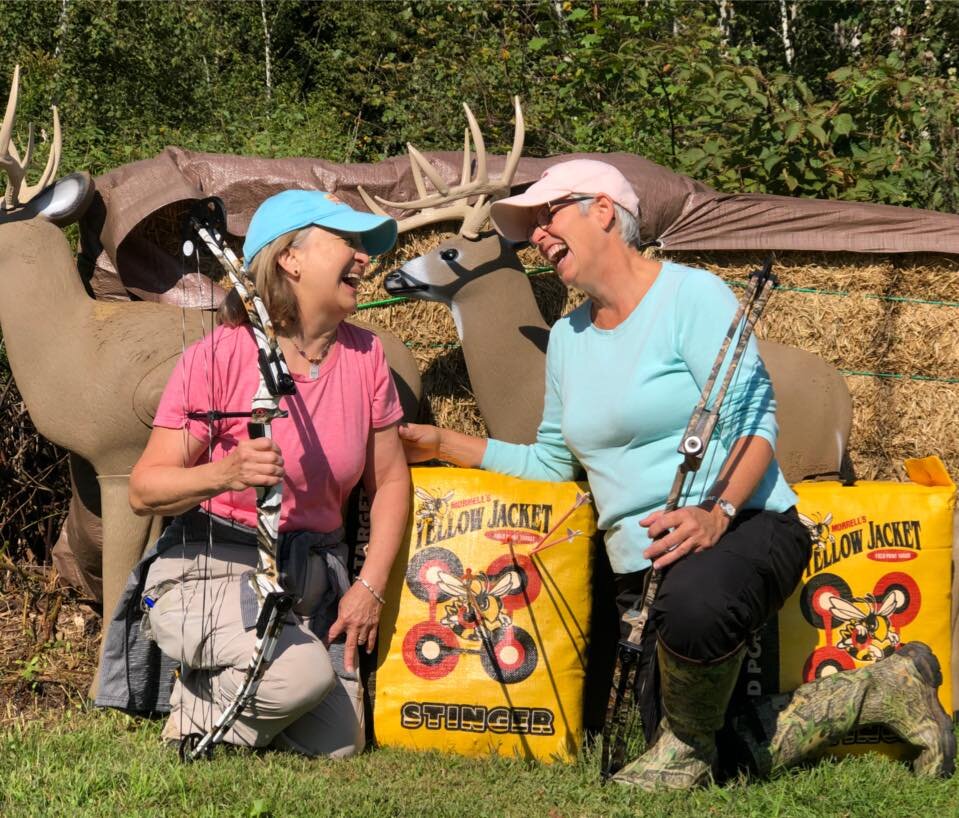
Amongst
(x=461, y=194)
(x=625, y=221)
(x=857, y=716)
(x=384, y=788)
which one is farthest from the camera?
(x=461, y=194)

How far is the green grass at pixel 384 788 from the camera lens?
11.1 ft

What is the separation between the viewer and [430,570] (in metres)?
4.11

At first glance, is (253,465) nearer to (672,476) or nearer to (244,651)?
(244,651)

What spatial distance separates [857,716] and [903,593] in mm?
465

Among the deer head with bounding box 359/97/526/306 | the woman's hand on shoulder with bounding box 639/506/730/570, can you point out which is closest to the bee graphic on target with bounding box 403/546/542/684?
the woman's hand on shoulder with bounding box 639/506/730/570

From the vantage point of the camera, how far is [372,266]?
5.14m

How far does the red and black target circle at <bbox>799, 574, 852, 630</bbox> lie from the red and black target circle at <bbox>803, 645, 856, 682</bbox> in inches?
3.1

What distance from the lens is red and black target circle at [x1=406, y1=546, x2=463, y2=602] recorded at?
4.09m

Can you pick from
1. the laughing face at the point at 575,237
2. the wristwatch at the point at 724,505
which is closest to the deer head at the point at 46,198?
the laughing face at the point at 575,237

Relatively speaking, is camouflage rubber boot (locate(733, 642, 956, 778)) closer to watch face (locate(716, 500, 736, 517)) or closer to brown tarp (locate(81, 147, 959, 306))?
watch face (locate(716, 500, 736, 517))

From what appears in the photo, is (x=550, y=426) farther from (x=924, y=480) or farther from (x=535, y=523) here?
(x=924, y=480)

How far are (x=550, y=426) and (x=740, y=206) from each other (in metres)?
1.43

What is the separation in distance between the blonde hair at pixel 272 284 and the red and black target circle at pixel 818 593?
1820mm

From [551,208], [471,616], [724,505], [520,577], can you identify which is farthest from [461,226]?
[724,505]
